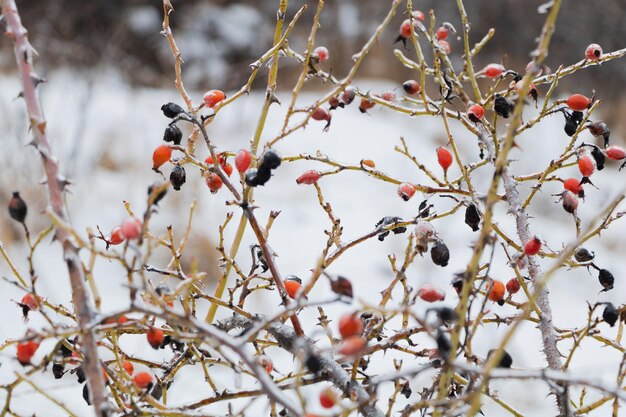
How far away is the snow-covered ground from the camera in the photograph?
346cm

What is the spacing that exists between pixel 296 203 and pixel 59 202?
14.8 ft

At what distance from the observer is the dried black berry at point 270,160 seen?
643mm

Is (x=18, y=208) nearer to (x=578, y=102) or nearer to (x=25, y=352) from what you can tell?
(x=25, y=352)

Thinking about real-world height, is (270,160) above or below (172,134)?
below

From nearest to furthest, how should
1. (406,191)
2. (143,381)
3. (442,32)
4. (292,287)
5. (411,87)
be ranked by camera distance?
(143,381), (292,287), (406,191), (411,87), (442,32)

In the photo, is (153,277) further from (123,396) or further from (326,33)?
(326,33)

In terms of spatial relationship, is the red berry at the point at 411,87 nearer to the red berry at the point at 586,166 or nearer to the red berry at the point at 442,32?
the red berry at the point at 442,32

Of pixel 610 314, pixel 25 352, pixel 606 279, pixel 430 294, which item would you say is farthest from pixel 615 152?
pixel 25 352

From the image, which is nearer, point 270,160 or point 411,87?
point 270,160

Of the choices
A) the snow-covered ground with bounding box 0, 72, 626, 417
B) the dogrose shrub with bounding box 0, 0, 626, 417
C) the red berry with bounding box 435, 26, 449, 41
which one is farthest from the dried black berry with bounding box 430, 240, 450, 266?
the snow-covered ground with bounding box 0, 72, 626, 417

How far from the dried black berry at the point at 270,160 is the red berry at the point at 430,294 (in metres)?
0.18

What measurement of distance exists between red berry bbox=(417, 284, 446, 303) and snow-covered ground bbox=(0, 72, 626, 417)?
1974 mm

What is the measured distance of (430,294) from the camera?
2.14 ft

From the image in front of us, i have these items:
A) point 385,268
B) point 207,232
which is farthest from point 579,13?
point 207,232
